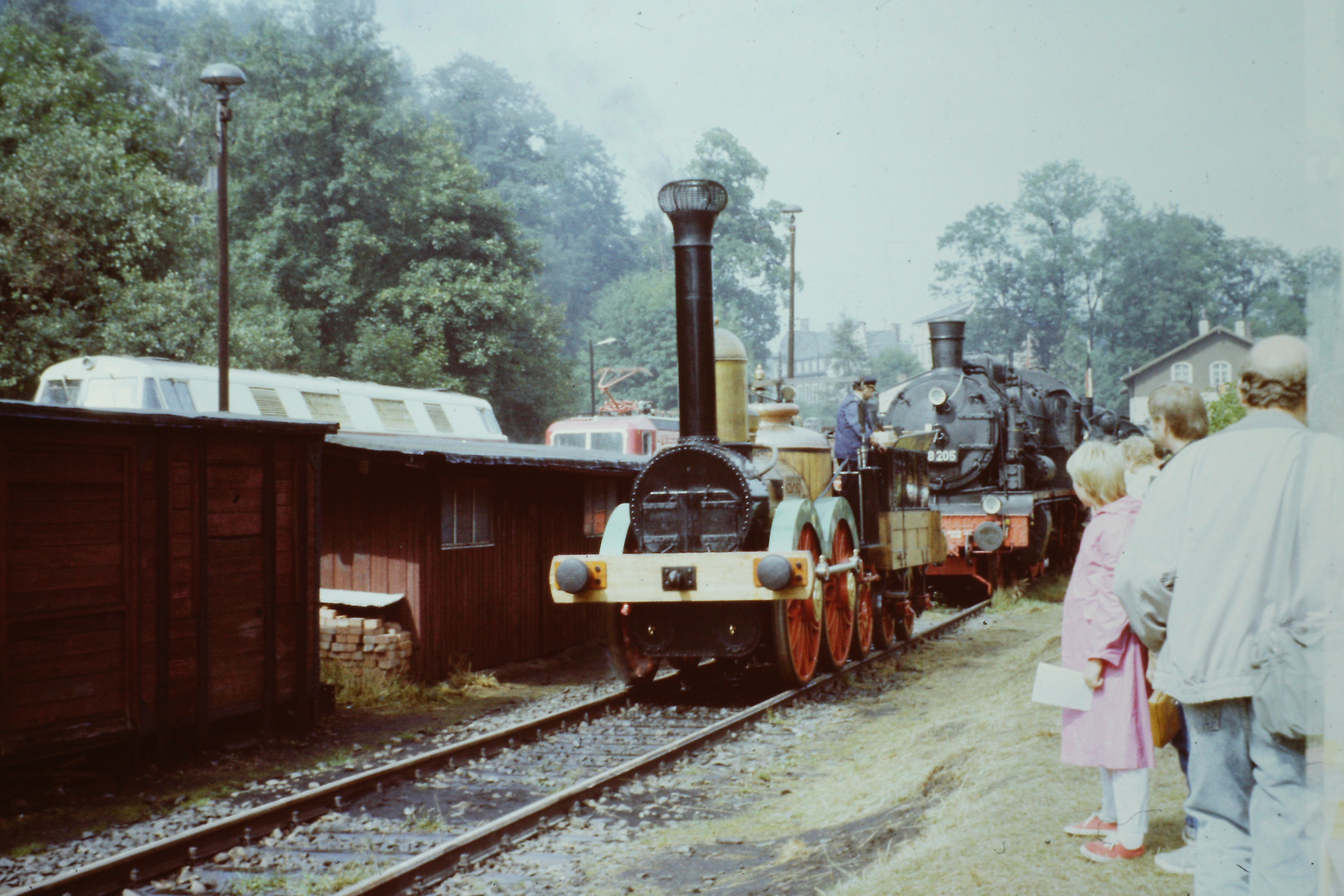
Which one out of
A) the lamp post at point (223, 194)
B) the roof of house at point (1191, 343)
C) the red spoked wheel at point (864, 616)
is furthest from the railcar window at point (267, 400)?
the roof of house at point (1191, 343)

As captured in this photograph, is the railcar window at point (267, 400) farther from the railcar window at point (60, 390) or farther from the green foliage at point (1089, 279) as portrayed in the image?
the green foliage at point (1089, 279)

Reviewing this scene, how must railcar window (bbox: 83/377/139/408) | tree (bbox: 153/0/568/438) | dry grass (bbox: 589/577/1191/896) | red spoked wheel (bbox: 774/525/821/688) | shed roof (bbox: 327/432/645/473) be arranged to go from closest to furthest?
dry grass (bbox: 589/577/1191/896), red spoked wheel (bbox: 774/525/821/688), shed roof (bbox: 327/432/645/473), railcar window (bbox: 83/377/139/408), tree (bbox: 153/0/568/438)

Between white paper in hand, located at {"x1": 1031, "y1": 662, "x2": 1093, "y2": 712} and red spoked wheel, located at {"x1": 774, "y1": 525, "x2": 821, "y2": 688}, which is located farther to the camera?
red spoked wheel, located at {"x1": 774, "y1": 525, "x2": 821, "y2": 688}

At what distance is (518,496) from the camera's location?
41.2ft

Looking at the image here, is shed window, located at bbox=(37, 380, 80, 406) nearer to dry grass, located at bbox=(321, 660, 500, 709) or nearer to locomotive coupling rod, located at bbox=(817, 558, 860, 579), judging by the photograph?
dry grass, located at bbox=(321, 660, 500, 709)

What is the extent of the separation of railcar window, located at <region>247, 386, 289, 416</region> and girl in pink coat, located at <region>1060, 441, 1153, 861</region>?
15.0 metres

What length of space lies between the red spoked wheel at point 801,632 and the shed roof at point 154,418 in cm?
383

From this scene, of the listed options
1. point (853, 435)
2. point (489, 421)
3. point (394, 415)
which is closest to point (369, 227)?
point (489, 421)

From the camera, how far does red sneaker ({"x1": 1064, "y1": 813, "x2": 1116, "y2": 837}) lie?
4703mm

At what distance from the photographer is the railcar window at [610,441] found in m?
25.2

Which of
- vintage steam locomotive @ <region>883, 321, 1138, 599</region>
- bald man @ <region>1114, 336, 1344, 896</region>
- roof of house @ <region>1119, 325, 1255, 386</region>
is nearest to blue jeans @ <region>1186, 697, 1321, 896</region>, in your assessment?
bald man @ <region>1114, 336, 1344, 896</region>

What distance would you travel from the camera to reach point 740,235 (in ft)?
123

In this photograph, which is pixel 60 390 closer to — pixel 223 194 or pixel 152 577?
pixel 223 194

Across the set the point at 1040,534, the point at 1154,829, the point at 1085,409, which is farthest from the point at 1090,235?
the point at 1154,829
